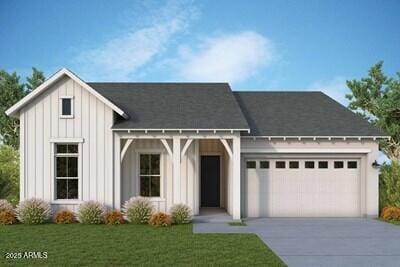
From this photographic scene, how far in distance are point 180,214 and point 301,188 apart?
5306 millimetres

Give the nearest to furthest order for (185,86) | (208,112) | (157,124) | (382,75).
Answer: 1. (157,124)
2. (208,112)
3. (185,86)
4. (382,75)

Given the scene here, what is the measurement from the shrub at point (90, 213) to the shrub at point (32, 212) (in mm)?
1307

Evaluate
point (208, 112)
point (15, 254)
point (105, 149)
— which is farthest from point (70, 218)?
point (208, 112)

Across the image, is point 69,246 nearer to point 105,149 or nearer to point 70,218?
point 70,218

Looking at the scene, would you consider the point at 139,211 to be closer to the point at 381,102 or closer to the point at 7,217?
the point at 7,217

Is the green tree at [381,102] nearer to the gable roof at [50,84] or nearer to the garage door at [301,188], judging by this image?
the garage door at [301,188]

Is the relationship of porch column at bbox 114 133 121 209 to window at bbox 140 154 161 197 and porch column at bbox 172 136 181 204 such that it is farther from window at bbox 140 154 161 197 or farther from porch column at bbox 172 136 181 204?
porch column at bbox 172 136 181 204

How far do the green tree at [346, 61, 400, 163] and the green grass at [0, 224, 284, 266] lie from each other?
17.8 metres

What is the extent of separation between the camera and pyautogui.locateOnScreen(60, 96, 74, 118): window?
1631 cm

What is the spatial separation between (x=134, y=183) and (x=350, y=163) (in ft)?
28.8

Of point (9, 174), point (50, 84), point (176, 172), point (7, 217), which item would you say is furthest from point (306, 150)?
point (9, 174)

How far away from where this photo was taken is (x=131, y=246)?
447 inches

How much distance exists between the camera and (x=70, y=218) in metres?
15.5

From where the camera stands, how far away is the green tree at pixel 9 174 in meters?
21.4
